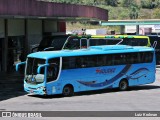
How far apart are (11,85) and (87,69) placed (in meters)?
6.04

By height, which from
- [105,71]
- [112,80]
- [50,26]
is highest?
[50,26]

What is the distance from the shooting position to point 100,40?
40844 millimetres

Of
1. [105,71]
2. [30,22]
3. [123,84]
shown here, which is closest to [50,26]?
[30,22]

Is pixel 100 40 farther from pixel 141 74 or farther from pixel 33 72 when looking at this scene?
pixel 33 72

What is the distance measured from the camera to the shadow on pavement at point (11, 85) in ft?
81.8

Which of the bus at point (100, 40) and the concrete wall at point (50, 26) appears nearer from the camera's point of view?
the bus at point (100, 40)

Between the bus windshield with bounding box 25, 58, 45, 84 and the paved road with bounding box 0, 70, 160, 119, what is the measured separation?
A: 0.87 metres

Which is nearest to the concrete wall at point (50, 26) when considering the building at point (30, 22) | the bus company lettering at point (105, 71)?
the building at point (30, 22)

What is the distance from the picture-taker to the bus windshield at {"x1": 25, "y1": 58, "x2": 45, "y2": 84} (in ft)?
77.0

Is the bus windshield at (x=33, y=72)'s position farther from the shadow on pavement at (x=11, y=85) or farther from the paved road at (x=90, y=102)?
the shadow on pavement at (x=11, y=85)

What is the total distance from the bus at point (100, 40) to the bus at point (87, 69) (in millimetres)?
10196

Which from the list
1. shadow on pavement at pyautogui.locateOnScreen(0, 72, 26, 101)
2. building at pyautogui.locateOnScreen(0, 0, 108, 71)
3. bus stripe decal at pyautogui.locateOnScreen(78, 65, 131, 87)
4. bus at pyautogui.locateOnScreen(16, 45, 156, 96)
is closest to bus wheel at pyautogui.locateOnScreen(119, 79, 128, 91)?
bus at pyautogui.locateOnScreen(16, 45, 156, 96)

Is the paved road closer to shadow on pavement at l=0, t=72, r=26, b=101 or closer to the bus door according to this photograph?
shadow on pavement at l=0, t=72, r=26, b=101

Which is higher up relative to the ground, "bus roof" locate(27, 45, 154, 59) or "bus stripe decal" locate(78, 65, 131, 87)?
"bus roof" locate(27, 45, 154, 59)
